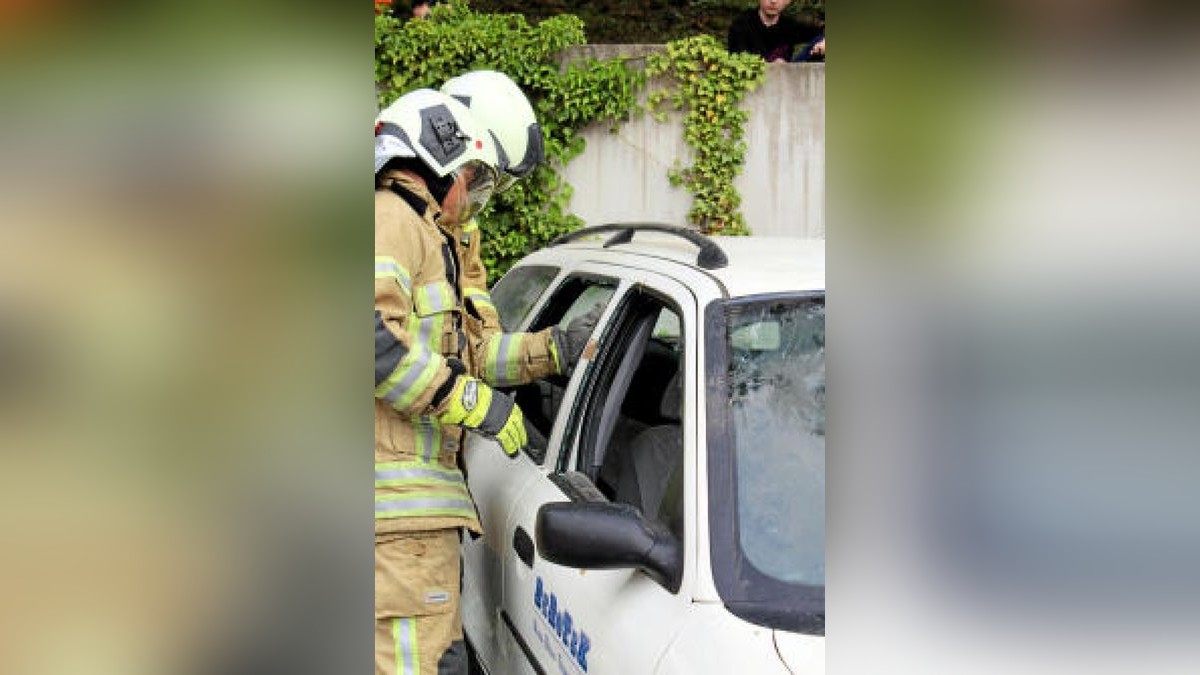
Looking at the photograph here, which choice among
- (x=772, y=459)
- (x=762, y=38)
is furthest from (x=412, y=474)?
(x=762, y=38)

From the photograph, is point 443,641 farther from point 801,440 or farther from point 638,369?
point 801,440

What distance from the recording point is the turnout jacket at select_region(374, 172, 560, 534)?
2666 mm

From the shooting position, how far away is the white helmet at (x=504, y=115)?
10.6ft

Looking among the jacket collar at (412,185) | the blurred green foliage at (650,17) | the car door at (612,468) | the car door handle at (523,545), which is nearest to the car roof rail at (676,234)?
the car door at (612,468)

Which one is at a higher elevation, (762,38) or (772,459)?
(762,38)

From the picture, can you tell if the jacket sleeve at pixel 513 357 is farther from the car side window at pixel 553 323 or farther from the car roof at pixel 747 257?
the car roof at pixel 747 257

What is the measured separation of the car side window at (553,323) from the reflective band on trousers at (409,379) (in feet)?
1.86

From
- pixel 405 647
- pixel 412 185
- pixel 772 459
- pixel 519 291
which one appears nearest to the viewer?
pixel 772 459

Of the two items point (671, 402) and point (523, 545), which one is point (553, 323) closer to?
point (671, 402)

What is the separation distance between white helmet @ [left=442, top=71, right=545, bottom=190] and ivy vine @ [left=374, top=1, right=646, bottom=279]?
3.95 m

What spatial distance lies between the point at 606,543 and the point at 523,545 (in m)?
0.78

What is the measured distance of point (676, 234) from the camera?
10.8 ft

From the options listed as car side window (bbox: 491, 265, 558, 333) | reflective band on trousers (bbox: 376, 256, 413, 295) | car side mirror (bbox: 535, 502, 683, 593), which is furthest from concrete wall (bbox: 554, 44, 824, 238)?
car side mirror (bbox: 535, 502, 683, 593)

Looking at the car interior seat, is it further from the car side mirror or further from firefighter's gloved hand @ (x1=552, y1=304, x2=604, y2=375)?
the car side mirror
